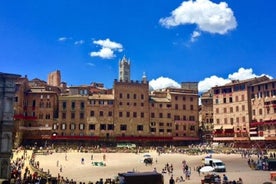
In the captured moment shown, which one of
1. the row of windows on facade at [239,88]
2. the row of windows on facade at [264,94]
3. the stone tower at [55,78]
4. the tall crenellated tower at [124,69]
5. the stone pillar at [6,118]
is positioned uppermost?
the tall crenellated tower at [124,69]

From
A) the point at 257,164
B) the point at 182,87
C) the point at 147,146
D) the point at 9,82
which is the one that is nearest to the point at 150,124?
the point at 147,146

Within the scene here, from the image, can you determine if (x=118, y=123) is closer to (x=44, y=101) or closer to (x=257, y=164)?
(x=44, y=101)

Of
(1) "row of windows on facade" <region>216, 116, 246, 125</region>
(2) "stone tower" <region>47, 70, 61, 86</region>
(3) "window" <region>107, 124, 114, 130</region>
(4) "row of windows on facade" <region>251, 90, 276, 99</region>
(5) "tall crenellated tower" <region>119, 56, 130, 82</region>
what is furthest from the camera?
(5) "tall crenellated tower" <region>119, 56, 130, 82</region>

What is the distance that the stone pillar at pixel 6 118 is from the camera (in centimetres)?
3991

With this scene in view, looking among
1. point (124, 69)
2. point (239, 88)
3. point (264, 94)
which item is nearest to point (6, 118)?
point (264, 94)

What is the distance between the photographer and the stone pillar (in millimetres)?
39906

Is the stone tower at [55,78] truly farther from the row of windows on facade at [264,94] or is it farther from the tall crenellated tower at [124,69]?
the row of windows on facade at [264,94]

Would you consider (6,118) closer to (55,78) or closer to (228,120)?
(228,120)

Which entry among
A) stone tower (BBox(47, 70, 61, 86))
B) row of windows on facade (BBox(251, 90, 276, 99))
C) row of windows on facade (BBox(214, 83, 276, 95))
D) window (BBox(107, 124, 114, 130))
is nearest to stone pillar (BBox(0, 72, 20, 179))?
window (BBox(107, 124, 114, 130))

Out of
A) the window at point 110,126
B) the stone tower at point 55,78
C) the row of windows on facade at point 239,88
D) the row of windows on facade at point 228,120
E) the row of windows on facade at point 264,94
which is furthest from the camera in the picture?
the stone tower at point 55,78

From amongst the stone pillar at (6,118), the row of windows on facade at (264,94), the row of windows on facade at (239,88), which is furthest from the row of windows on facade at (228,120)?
the stone pillar at (6,118)

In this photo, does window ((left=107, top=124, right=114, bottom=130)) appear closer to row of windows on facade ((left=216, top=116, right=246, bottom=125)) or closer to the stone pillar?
row of windows on facade ((left=216, top=116, right=246, bottom=125))

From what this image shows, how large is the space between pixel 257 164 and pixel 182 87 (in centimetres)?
5674

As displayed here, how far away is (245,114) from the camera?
3410 inches
